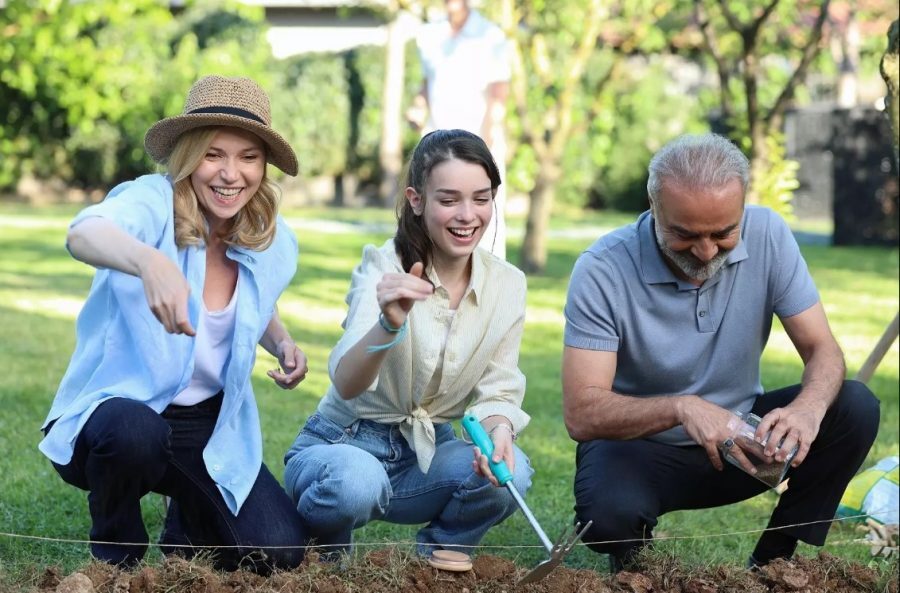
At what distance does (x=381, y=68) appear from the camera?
18.8 m

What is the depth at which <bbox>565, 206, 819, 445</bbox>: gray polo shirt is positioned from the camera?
3451 millimetres

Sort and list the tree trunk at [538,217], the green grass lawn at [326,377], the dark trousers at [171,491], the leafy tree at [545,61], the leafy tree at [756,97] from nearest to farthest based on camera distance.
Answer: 1. the dark trousers at [171,491]
2. the green grass lawn at [326,377]
3. the leafy tree at [756,97]
4. the leafy tree at [545,61]
5. the tree trunk at [538,217]

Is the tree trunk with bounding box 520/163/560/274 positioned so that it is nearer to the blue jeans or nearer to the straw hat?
the blue jeans

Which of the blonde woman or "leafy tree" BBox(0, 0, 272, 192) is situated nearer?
the blonde woman

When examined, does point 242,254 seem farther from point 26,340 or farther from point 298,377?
point 26,340

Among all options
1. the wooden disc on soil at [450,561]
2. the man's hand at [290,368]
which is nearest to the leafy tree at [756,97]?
the man's hand at [290,368]

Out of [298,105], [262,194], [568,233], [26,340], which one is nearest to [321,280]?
[26,340]

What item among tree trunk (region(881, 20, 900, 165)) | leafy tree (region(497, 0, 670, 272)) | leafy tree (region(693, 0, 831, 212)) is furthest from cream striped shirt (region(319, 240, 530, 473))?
leafy tree (region(497, 0, 670, 272))

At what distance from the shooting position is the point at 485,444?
3.06m

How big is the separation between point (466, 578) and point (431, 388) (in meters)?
0.51

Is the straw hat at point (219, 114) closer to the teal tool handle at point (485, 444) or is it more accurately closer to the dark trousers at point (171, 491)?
the dark trousers at point (171, 491)

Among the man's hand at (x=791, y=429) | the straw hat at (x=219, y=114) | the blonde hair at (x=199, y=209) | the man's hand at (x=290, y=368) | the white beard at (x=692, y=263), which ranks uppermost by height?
the straw hat at (x=219, y=114)

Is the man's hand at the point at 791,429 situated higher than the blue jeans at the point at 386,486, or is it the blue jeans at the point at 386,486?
the man's hand at the point at 791,429

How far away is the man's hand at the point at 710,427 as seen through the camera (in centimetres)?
318
